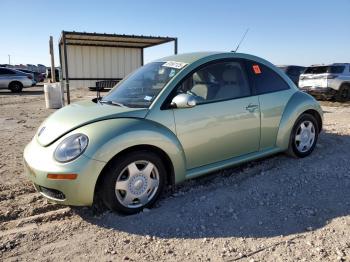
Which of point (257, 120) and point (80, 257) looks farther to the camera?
point (257, 120)

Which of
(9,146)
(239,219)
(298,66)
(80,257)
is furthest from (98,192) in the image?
(298,66)

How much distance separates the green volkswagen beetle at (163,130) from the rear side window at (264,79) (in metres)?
0.01

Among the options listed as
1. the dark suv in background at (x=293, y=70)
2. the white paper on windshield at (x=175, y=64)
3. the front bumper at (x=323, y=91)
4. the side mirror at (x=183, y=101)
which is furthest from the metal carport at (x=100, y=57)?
the side mirror at (x=183, y=101)

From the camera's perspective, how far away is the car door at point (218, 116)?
389 centimetres

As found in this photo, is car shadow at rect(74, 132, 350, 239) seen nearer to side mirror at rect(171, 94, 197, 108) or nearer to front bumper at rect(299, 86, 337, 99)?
side mirror at rect(171, 94, 197, 108)

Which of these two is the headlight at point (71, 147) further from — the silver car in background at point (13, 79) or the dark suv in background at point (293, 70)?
the silver car in background at point (13, 79)

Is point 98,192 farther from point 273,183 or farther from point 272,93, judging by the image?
point 272,93

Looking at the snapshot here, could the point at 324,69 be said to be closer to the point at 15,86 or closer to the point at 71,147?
the point at 71,147

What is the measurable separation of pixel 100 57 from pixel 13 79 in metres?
10.8

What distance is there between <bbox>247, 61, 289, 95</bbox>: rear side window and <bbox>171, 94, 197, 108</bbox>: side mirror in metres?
1.17

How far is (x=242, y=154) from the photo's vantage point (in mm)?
4441

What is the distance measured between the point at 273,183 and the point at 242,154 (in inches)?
20.4

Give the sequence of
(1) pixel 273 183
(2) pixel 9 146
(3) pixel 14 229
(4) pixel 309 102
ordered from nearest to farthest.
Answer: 1. (3) pixel 14 229
2. (1) pixel 273 183
3. (4) pixel 309 102
4. (2) pixel 9 146

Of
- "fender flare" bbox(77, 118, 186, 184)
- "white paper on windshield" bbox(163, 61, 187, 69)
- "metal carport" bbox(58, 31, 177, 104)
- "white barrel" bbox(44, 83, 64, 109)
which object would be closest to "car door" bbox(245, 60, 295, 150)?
"white paper on windshield" bbox(163, 61, 187, 69)
